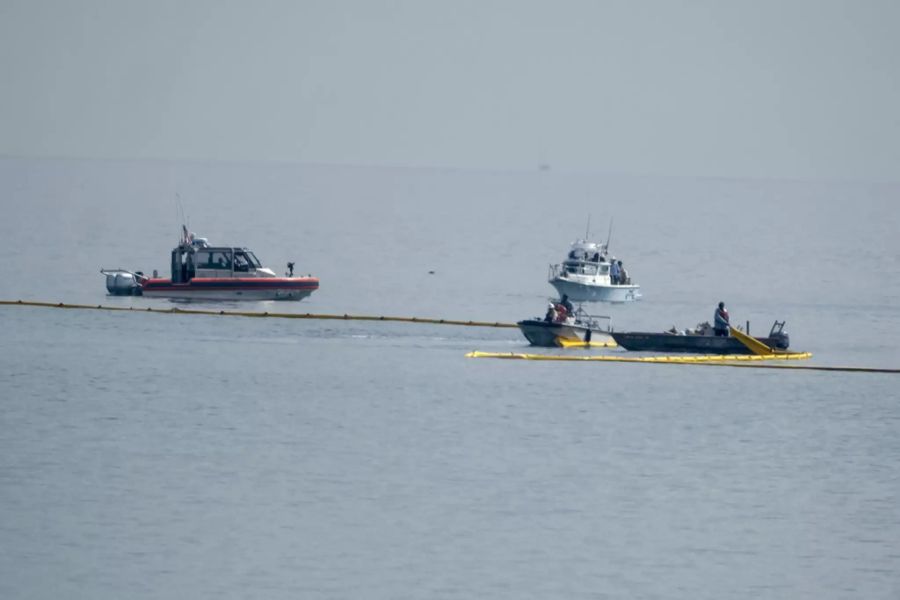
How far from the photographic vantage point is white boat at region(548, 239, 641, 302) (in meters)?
94.6

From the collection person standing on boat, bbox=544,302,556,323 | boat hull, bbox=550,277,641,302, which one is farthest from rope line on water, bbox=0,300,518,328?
boat hull, bbox=550,277,641,302

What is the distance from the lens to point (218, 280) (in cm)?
8431

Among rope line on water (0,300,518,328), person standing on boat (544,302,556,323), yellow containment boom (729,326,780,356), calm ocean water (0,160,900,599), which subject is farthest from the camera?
rope line on water (0,300,518,328)

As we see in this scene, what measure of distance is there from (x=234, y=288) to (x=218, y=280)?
0.79 meters

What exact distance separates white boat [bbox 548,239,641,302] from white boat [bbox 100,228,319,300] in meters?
14.6

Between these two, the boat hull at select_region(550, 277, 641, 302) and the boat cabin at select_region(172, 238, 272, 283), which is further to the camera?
the boat hull at select_region(550, 277, 641, 302)

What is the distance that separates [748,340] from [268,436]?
22.2 metres

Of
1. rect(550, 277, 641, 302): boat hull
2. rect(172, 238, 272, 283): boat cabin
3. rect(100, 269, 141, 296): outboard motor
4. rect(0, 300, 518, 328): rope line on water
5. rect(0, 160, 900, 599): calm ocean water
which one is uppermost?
rect(550, 277, 641, 302): boat hull

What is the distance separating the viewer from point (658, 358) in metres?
64.1

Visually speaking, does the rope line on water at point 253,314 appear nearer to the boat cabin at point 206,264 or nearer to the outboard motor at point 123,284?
the boat cabin at point 206,264

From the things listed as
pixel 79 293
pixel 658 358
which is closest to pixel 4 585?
pixel 658 358

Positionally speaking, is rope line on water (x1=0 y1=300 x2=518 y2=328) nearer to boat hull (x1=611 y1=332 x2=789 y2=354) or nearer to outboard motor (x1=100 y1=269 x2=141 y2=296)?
outboard motor (x1=100 y1=269 x2=141 y2=296)

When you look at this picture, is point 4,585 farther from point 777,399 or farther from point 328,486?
point 777,399

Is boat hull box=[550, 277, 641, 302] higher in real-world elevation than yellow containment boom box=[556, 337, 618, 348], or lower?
higher
